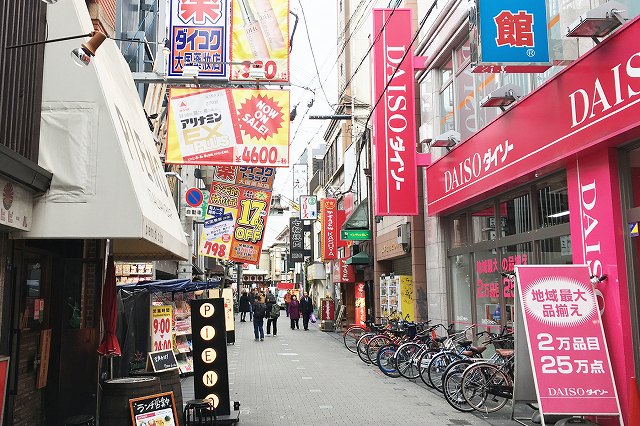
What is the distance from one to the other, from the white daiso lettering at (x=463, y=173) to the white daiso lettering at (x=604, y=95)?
3.92 m

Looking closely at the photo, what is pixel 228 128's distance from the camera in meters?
12.0

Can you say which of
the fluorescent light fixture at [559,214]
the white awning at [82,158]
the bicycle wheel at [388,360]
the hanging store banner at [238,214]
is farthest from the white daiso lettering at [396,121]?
the white awning at [82,158]

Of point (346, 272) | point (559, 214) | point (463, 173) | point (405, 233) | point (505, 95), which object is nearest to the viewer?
point (559, 214)

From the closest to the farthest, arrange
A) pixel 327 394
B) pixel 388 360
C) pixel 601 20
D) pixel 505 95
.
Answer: pixel 601 20 < pixel 505 95 < pixel 327 394 < pixel 388 360

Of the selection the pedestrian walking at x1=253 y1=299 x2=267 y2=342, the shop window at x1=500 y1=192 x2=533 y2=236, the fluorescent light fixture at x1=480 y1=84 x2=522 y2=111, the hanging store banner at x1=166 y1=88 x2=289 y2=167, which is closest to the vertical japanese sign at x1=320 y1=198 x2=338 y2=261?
the pedestrian walking at x1=253 y1=299 x2=267 y2=342

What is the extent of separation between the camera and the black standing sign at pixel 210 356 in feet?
29.2

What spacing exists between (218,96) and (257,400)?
20.3 ft

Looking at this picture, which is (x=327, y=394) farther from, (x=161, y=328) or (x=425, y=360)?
(x=161, y=328)

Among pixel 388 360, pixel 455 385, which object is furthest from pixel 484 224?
pixel 455 385

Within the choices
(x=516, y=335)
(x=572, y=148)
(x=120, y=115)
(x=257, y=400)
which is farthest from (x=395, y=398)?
(x=120, y=115)

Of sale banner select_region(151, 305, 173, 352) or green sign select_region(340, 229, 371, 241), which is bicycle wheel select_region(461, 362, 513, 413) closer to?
sale banner select_region(151, 305, 173, 352)

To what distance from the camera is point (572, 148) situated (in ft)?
27.4

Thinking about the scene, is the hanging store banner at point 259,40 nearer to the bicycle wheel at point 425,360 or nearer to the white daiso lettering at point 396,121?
the white daiso lettering at point 396,121

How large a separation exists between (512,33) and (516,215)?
4169 millimetres
